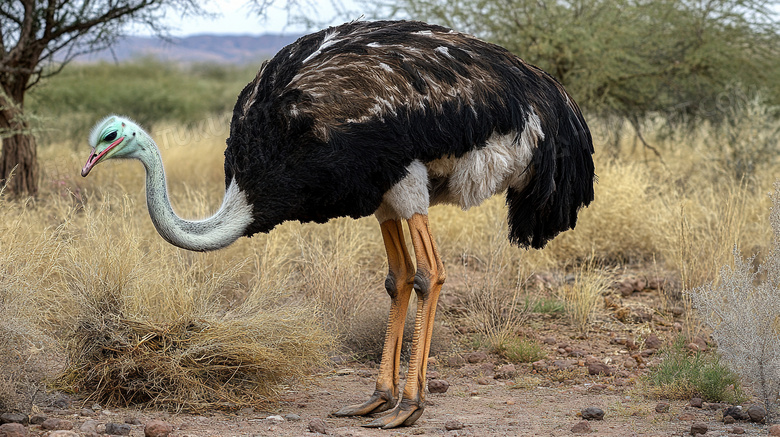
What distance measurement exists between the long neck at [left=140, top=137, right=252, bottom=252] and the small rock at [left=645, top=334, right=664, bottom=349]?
121 inches

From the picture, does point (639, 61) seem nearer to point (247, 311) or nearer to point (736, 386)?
point (736, 386)

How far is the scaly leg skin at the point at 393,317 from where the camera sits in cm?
440

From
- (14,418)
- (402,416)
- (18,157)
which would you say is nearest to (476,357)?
(402,416)

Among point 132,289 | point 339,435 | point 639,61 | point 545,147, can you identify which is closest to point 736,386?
point 545,147

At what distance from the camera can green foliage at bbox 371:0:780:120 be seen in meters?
9.87

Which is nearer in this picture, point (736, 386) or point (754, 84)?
point (736, 386)

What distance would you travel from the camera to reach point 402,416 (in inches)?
164

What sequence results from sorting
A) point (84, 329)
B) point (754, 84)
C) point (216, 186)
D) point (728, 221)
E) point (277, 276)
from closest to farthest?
1. point (84, 329)
2. point (277, 276)
3. point (728, 221)
4. point (216, 186)
5. point (754, 84)

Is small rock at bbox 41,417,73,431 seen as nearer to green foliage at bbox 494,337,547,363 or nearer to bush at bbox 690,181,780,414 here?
green foliage at bbox 494,337,547,363

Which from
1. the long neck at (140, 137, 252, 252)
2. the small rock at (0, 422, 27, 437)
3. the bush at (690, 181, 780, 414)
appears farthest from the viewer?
the bush at (690, 181, 780, 414)

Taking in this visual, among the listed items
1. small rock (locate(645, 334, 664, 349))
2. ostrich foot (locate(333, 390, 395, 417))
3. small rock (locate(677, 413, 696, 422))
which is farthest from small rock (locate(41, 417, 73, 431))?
small rock (locate(645, 334, 664, 349))

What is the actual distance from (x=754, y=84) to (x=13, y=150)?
849 centimetres

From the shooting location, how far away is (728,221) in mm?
6090

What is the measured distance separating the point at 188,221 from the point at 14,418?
1.13 metres
